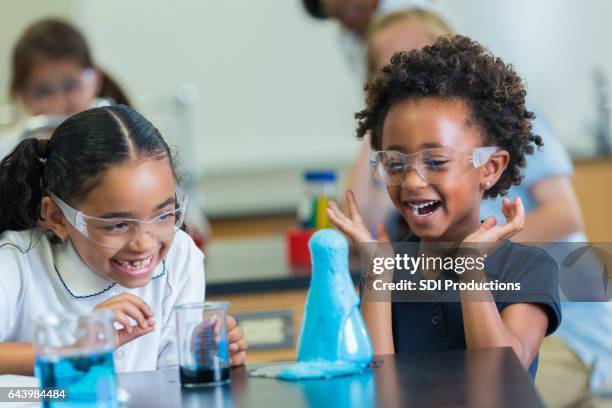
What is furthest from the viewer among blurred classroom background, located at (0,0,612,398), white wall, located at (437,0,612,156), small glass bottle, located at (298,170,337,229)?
blurred classroom background, located at (0,0,612,398)

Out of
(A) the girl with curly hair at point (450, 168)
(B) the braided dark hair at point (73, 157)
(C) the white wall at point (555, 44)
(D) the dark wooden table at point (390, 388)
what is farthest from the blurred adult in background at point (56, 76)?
(C) the white wall at point (555, 44)

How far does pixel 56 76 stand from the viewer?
302 centimetres

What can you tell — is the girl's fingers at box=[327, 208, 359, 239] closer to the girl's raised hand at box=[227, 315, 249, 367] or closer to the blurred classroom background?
the girl's raised hand at box=[227, 315, 249, 367]

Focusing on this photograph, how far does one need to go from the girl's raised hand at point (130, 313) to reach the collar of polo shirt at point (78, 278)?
269 millimetres

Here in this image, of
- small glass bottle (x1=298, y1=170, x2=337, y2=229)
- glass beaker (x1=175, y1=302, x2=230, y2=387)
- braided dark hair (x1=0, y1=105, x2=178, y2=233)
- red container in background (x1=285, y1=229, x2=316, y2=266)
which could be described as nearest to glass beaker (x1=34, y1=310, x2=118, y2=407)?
glass beaker (x1=175, y1=302, x2=230, y2=387)

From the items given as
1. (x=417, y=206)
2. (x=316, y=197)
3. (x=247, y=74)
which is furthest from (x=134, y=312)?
(x=247, y=74)

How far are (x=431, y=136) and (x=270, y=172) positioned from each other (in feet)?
11.0

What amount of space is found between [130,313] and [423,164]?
0.48m

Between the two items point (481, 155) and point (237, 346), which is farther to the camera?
point (481, 155)

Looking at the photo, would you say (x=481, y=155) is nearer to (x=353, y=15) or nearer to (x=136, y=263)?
(x=136, y=263)

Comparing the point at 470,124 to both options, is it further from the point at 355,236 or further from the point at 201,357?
the point at 201,357

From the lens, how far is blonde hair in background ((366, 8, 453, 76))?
96.3 inches

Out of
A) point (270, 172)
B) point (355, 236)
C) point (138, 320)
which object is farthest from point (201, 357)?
point (270, 172)

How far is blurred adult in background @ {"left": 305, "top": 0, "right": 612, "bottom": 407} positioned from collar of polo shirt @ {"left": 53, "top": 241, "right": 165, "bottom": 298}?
61 centimetres
